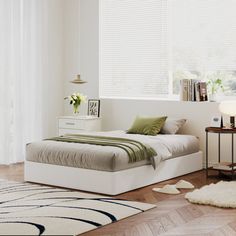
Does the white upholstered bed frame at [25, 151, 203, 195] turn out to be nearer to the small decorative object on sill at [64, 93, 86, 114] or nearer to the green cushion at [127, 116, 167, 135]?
the green cushion at [127, 116, 167, 135]

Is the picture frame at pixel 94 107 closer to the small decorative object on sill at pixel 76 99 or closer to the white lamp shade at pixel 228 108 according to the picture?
the small decorative object on sill at pixel 76 99

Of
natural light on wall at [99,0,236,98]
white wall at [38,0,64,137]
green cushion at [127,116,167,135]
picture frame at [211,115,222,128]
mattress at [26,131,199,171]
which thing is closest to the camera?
mattress at [26,131,199,171]

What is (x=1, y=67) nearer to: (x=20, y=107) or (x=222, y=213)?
(x=20, y=107)

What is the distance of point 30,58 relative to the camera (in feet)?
24.3

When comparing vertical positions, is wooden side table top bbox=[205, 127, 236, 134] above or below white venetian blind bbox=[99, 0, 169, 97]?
below

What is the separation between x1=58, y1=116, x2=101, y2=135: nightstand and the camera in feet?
23.8

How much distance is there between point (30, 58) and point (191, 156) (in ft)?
8.61

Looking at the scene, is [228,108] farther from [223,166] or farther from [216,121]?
[223,166]

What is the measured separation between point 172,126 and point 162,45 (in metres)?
1.22

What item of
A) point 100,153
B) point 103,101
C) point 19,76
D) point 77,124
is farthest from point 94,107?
point 100,153

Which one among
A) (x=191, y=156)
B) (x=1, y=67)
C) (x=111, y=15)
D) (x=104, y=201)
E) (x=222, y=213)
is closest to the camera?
(x=222, y=213)

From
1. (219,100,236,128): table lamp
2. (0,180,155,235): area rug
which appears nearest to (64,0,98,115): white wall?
(219,100,236,128): table lamp

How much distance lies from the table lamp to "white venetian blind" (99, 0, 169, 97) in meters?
1.26

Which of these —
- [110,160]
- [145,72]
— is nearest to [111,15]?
[145,72]
